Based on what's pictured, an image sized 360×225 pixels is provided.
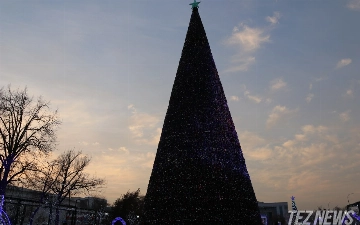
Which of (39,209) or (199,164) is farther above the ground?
(199,164)

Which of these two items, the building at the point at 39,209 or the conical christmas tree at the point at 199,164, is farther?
the building at the point at 39,209

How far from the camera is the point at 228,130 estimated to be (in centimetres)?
1124

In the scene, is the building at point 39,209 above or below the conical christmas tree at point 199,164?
below

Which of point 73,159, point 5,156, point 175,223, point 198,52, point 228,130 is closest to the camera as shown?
point 175,223

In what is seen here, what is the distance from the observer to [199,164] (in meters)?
→ 10.3

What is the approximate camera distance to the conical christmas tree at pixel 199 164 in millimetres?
9703

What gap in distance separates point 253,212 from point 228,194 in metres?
1.13

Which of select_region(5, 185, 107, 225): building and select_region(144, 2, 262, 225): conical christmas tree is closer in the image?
select_region(144, 2, 262, 225): conical christmas tree

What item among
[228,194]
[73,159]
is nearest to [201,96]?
[228,194]

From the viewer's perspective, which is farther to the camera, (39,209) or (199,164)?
(39,209)

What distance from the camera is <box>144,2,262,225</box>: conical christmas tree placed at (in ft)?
31.8

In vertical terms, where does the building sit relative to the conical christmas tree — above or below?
below

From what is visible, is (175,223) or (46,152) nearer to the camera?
(175,223)

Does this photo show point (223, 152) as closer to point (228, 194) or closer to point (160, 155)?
point (228, 194)
